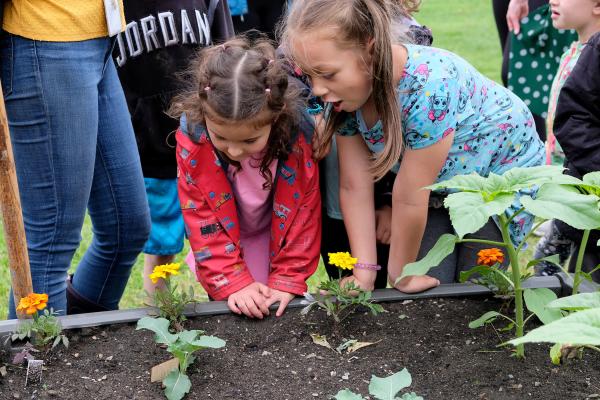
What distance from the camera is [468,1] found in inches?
454

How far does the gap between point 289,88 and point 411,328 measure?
2.29ft

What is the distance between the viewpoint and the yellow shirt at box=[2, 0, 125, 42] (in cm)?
194

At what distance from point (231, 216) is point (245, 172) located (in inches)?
5.2

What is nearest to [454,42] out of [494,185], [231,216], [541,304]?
[231,216]

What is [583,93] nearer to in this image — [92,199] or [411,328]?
[411,328]

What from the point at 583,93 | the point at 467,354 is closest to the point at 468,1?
the point at 583,93

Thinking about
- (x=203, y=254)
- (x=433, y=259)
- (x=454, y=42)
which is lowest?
(x=454, y=42)

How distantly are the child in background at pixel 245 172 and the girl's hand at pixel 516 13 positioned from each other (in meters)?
2.23

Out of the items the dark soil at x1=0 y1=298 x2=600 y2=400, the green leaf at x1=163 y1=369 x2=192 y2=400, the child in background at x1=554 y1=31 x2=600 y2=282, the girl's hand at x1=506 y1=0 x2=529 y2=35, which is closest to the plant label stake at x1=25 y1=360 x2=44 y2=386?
the dark soil at x1=0 y1=298 x2=600 y2=400

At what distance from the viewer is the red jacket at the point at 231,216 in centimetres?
218

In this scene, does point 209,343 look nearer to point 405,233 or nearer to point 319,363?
point 319,363

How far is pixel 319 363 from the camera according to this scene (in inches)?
73.2

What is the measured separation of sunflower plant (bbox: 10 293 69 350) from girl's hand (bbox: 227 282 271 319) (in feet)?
1.37

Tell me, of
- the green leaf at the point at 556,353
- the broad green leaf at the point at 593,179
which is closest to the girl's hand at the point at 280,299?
the green leaf at the point at 556,353
